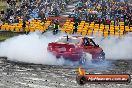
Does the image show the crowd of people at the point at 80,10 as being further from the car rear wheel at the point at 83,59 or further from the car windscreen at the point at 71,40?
the car rear wheel at the point at 83,59

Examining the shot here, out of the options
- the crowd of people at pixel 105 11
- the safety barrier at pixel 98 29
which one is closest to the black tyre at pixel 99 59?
the safety barrier at pixel 98 29

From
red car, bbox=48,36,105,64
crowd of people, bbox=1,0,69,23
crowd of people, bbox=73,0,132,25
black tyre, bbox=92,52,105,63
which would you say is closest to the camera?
red car, bbox=48,36,105,64

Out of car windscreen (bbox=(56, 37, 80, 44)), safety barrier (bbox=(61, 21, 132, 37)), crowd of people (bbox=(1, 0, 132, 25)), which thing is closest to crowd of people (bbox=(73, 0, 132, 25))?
crowd of people (bbox=(1, 0, 132, 25))

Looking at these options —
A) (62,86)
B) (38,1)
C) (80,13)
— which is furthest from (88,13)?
(62,86)

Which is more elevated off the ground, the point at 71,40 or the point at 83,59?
the point at 71,40

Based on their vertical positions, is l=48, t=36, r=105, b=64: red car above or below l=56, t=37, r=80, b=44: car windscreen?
below

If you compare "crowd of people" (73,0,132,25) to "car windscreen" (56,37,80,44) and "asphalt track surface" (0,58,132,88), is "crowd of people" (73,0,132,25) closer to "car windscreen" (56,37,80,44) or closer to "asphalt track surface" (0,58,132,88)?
"car windscreen" (56,37,80,44)

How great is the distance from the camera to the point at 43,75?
55.2 ft

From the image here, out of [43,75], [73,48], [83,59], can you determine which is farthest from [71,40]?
[43,75]

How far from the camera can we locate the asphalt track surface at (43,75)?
14337mm

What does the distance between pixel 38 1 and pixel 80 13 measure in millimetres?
6655

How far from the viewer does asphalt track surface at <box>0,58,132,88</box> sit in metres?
14.3

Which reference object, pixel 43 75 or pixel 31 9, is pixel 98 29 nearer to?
pixel 31 9

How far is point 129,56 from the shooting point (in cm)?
2722
